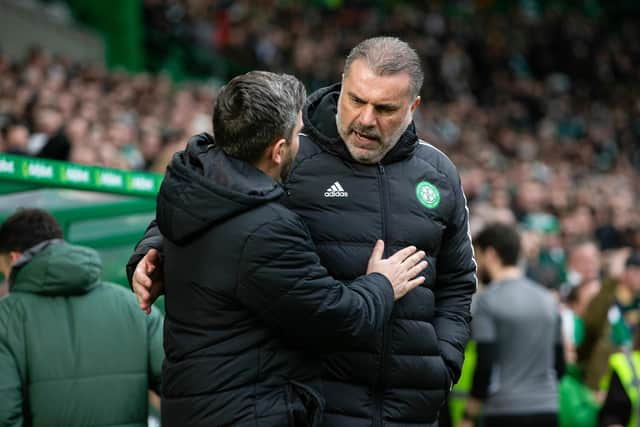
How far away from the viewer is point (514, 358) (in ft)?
16.7

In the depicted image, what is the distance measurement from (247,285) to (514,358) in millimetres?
2852

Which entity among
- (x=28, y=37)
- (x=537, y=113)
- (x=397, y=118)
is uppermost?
(x=397, y=118)

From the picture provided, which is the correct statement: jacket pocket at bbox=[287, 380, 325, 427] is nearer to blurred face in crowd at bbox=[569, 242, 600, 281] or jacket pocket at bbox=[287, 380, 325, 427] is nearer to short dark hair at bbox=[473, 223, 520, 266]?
short dark hair at bbox=[473, 223, 520, 266]

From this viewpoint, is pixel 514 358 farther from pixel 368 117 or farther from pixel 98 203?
pixel 368 117

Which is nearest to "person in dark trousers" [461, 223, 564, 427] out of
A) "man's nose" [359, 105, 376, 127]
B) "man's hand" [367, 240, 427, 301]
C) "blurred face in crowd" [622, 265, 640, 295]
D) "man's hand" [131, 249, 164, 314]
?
"blurred face in crowd" [622, 265, 640, 295]

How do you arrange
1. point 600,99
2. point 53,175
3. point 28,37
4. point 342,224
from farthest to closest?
point 600,99 < point 28,37 < point 53,175 < point 342,224

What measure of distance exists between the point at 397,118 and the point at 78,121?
19.6ft

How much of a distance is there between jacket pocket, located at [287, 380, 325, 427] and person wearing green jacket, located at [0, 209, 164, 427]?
0.99m

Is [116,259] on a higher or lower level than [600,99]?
higher

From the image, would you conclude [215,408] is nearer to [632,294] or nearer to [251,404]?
[251,404]

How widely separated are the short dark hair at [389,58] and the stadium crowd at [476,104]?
357cm

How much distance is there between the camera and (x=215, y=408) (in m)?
2.61

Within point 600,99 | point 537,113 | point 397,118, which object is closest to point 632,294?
point 397,118

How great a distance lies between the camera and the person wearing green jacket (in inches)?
129
